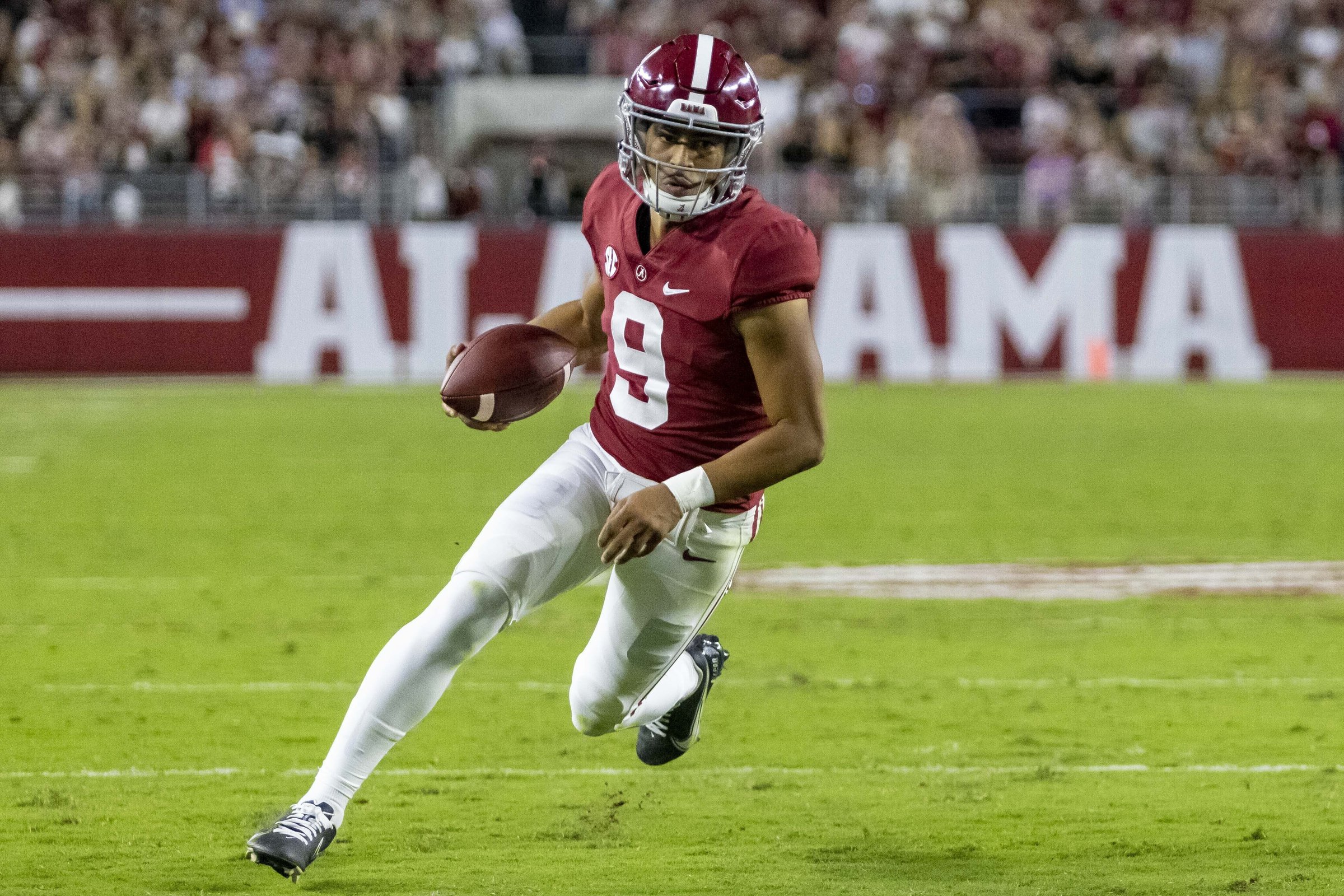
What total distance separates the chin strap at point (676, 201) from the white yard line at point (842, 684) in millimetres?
2376

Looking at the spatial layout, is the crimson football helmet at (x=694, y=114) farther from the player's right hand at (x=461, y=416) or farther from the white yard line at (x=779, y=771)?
the white yard line at (x=779, y=771)

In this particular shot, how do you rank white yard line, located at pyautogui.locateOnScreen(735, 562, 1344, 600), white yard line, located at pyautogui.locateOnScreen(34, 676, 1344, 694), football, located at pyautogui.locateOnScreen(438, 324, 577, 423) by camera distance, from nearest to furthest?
football, located at pyautogui.locateOnScreen(438, 324, 577, 423)
white yard line, located at pyautogui.locateOnScreen(34, 676, 1344, 694)
white yard line, located at pyautogui.locateOnScreen(735, 562, 1344, 600)

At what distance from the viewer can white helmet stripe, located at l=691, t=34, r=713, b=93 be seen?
3.87m

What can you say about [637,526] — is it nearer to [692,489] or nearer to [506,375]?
[692,489]

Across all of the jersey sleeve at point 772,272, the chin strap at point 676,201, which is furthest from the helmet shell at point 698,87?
the jersey sleeve at point 772,272

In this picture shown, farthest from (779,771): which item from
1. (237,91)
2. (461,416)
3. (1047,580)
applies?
(237,91)

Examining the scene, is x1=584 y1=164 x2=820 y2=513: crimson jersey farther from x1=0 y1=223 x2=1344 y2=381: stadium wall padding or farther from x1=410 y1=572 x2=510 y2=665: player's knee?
x1=0 y1=223 x2=1344 y2=381: stadium wall padding

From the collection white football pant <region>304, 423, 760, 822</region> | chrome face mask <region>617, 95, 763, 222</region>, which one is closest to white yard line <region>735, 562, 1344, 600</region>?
white football pant <region>304, 423, 760, 822</region>

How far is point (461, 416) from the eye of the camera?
4258mm

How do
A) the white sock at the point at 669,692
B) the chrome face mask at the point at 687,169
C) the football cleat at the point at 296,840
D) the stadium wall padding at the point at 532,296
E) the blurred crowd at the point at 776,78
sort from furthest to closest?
1. the blurred crowd at the point at 776,78
2. the stadium wall padding at the point at 532,296
3. the white sock at the point at 669,692
4. the chrome face mask at the point at 687,169
5. the football cleat at the point at 296,840

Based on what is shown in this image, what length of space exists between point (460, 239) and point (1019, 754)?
12609 mm

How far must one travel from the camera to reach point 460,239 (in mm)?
17016

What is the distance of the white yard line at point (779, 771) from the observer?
15.8ft

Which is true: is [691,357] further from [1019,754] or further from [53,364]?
[53,364]
